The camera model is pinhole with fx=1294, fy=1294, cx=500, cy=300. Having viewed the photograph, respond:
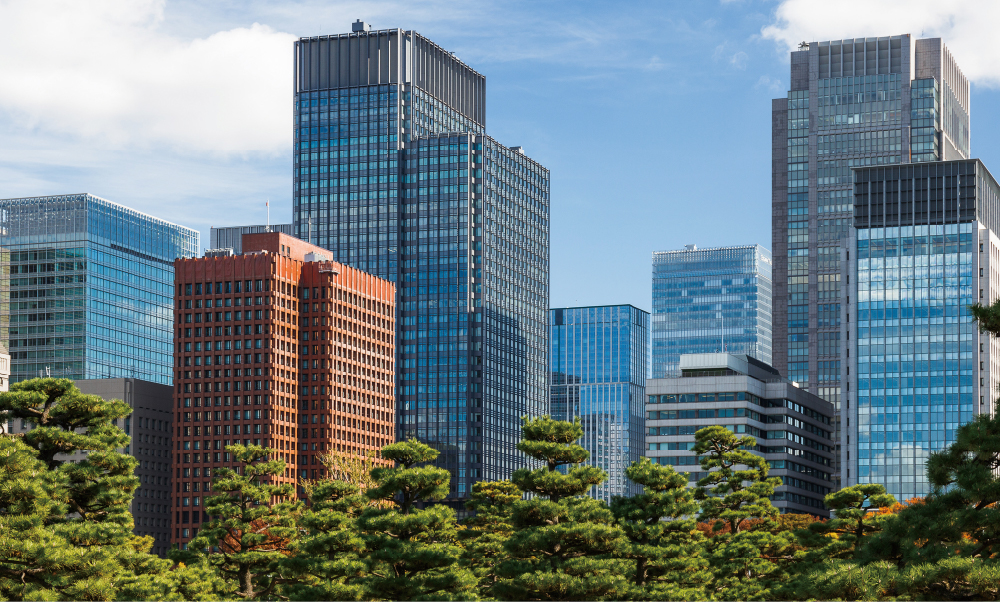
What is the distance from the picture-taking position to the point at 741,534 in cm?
10000

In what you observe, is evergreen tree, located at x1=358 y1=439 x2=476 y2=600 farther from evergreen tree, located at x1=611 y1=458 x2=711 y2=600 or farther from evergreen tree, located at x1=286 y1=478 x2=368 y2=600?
evergreen tree, located at x1=611 y1=458 x2=711 y2=600

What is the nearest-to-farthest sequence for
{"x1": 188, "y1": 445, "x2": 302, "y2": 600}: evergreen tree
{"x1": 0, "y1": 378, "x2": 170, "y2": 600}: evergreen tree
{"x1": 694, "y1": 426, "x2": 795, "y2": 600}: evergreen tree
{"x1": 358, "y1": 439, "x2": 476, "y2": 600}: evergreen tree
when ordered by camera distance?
{"x1": 0, "y1": 378, "x2": 170, "y2": 600}: evergreen tree
{"x1": 358, "y1": 439, "x2": 476, "y2": 600}: evergreen tree
{"x1": 188, "y1": 445, "x2": 302, "y2": 600}: evergreen tree
{"x1": 694, "y1": 426, "x2": 795, "y2": 600}: evergreen tree

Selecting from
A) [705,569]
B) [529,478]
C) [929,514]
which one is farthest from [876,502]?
[929,514]

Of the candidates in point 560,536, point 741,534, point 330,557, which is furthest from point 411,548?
point 741,534

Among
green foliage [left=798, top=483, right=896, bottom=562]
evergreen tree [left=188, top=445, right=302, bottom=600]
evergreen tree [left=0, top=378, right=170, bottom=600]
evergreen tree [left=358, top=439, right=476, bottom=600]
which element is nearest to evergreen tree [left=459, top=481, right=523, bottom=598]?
evergreen tree [left=358, top=439, right=476, bottom=600]

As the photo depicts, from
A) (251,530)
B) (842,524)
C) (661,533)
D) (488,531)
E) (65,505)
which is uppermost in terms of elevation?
(65,505)

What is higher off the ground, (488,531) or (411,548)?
(411,548)

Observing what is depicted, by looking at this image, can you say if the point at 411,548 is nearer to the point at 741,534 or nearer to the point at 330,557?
the point at 330,557

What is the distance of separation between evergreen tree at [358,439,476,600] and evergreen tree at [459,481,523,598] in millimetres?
2897

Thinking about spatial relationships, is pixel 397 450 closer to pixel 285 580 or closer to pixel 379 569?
pixel 379 569

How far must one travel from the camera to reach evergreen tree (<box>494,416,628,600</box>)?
65938mm

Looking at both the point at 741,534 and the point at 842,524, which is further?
the point at 741,534

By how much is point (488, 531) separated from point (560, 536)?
131 feet

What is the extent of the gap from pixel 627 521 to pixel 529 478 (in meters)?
15.7
